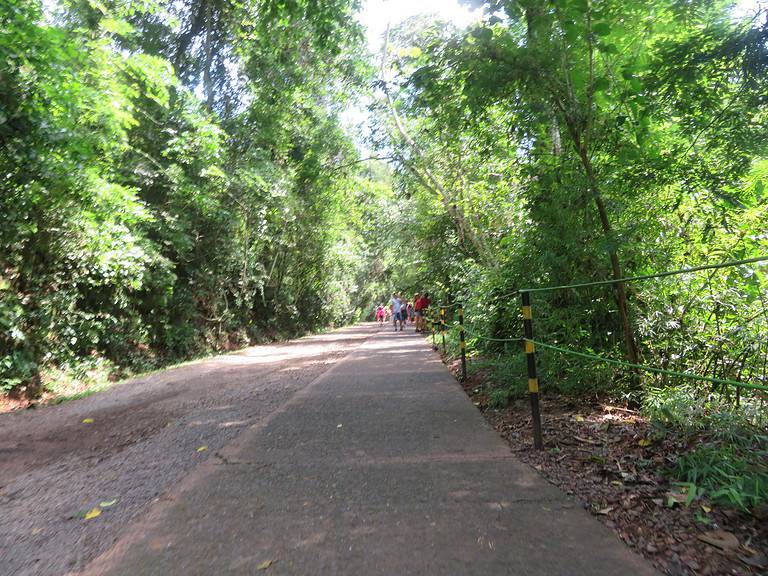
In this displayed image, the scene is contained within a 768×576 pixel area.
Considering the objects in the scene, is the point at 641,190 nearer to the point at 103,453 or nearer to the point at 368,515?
the point at 368,515

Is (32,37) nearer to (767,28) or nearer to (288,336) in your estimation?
(767,28)

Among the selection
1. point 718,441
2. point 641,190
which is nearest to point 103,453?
point 718,441

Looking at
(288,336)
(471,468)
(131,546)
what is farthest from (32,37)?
(288,336)

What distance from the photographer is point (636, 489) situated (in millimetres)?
3072

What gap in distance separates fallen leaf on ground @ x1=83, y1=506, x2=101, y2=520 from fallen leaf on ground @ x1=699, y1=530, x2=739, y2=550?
3.42m

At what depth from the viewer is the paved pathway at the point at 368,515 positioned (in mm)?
2361

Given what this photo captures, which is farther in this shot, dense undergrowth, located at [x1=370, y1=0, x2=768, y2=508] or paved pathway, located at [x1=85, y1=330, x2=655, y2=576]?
dense undergrowth, located at [x1=370, y1=0, x2=768, y2=508]

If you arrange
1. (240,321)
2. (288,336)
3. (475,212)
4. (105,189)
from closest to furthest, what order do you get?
(105,189)
(475,212)
(240,321)
(288,336)

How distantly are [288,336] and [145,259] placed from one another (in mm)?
13755

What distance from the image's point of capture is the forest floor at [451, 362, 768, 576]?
2316 millimetres

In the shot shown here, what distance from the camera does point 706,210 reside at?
4844 millimetres

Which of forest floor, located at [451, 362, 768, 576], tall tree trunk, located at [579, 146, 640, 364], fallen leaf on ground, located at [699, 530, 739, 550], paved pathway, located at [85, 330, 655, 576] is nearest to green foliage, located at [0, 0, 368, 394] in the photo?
tall tree trunk, located at [579, 146, 640, 364]

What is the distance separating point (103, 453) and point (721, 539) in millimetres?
4747

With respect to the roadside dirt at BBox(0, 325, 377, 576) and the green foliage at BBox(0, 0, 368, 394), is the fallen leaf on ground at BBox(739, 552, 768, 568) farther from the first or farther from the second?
the green foliage at BBox(0, 0, 368, 394)
